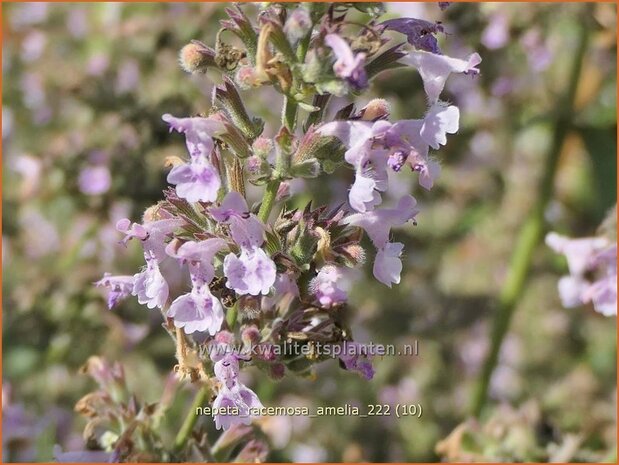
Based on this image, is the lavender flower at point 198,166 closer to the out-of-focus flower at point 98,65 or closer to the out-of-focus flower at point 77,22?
the out-of-focus flower at point 98,65

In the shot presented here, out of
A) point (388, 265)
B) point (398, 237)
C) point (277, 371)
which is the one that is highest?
point (388, 265)

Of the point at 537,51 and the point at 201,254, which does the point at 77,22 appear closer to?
the point at 537,51

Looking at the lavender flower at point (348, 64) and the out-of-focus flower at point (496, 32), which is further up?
the lavender flower at point (348, 64)

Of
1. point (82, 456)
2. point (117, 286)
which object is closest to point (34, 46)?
point (82, 456)

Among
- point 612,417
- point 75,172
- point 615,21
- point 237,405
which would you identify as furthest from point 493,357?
point 75,172

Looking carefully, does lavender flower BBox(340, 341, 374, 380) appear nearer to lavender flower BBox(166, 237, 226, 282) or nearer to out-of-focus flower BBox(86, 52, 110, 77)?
lavender flower BBox(166, 237, 226, 282)

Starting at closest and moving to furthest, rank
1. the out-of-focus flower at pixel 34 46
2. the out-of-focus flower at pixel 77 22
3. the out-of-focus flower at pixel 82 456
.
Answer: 1. the out-of-focus flower at pixel 82 456
2. the out-of-focus flower at pixel 77 22
3. the out-of-focus flower at pixel 34 46

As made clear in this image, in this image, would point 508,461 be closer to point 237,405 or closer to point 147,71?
point 237,405

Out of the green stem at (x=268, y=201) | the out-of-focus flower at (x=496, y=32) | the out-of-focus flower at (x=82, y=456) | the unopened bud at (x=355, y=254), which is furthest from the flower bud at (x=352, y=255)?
the out-of-focus flower at (x=496, y=32)
